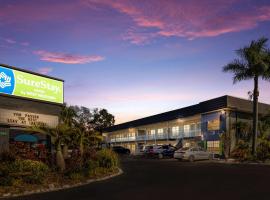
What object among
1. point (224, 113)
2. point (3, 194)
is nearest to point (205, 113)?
point (224, 113)

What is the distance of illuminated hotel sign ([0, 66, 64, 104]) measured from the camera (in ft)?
83.4

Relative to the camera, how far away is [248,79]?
38.0 m

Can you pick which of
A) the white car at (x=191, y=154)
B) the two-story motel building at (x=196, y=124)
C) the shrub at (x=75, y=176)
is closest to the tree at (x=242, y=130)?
the two-story motel building at (x=196, y=124)

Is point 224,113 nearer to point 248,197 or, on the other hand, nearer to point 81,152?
point 81,152

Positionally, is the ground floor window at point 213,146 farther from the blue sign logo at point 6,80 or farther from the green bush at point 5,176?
the green bush at point 5,176

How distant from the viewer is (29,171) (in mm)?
16469

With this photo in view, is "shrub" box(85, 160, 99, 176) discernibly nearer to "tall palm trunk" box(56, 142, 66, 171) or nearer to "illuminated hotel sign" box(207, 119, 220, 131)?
"tall palm trunk" box(56, 142, 66, 171)

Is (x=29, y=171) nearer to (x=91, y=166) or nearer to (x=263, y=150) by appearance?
(x=91, y=166)

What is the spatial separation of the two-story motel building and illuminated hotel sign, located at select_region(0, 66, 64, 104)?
22950 mm

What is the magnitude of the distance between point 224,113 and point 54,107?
23373 millimetres

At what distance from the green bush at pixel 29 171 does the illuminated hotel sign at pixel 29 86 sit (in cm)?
951

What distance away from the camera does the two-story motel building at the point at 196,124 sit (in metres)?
46.5

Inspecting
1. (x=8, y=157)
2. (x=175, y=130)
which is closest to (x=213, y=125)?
(x=175, y=130)

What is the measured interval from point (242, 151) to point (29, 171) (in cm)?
2759
